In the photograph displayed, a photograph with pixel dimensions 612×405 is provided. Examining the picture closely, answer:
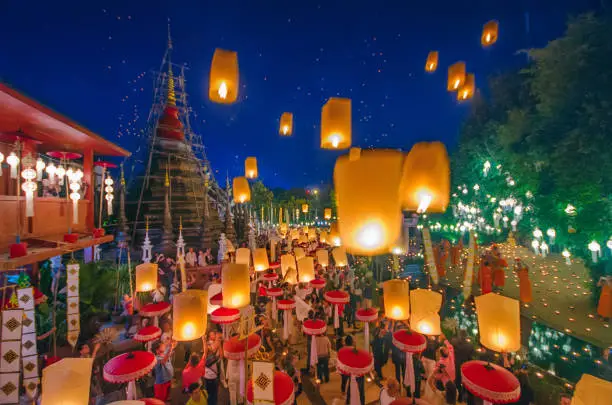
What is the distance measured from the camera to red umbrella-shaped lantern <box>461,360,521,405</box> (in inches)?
183

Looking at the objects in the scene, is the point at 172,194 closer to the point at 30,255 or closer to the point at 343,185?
the point at 30,255

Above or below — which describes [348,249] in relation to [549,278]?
above

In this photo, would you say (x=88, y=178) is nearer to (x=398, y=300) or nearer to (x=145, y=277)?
(x=145, y=277)

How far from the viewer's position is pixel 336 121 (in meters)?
4.21

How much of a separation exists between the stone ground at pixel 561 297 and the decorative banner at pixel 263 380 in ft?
39.8

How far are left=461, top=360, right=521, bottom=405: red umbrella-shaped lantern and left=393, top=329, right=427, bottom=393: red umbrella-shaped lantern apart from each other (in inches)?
53.1

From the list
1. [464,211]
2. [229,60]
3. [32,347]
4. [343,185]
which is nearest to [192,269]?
[32,347]

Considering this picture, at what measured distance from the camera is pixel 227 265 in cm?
663

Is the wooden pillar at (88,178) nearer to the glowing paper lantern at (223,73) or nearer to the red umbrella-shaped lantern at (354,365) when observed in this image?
the glowing paper lantern at (223,73)

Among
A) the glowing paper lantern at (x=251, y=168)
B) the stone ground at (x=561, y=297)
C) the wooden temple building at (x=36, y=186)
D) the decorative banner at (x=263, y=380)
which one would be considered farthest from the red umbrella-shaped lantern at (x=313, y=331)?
the stone ground at (x=561, y=297)

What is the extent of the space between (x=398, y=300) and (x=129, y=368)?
239 inches

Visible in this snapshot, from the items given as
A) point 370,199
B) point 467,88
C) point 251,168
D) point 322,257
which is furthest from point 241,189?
point 467,88

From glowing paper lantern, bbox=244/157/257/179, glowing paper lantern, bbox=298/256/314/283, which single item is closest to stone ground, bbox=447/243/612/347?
glowing paper lantern, bbox=298/256/314/283

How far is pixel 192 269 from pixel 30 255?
29.9 feet
